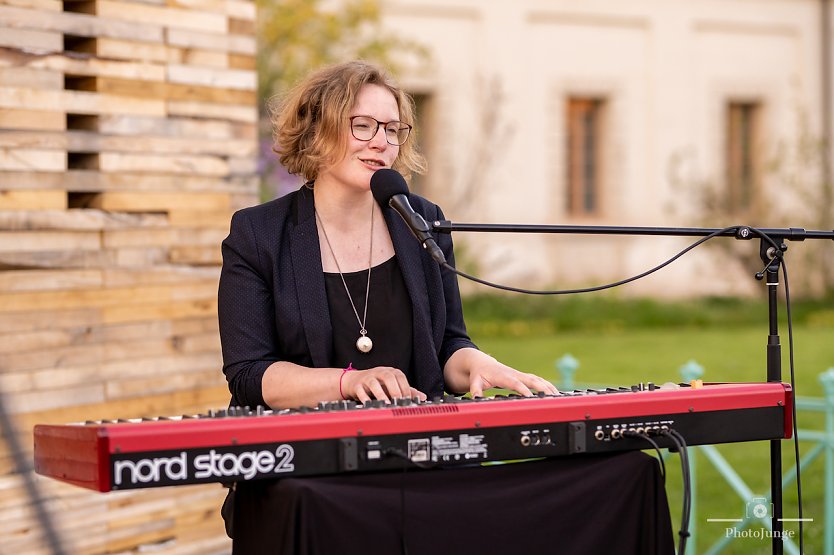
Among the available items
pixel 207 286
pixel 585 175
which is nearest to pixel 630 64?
pixel 585 175

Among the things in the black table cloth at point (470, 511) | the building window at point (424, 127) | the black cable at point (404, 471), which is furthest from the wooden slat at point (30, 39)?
the building window at point (424, 127)

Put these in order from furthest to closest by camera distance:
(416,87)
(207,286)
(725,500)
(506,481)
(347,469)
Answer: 1. (416,87)
2. (725,500)
3. (207,286)
4. (506,481)
5. (347,469)

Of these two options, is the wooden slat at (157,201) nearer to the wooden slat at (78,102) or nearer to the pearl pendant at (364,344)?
the wooden slat at (78,102)

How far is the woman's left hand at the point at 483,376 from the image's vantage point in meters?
3.12

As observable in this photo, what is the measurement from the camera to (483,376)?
3311 mm

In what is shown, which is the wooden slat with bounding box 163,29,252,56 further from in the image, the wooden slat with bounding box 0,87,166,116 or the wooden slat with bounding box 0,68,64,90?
the wooden slat with bounding box 0,68,64,90

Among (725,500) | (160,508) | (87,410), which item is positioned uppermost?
(87,410)

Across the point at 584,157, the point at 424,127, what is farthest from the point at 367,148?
the point at 584,157

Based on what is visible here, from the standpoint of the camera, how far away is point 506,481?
286 centimetres

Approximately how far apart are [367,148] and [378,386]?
0.72 m

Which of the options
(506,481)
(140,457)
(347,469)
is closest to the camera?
(140,457)

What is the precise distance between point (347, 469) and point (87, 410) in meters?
2.18

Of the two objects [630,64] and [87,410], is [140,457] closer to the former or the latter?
[87,410]

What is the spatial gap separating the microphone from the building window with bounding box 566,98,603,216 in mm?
17666
